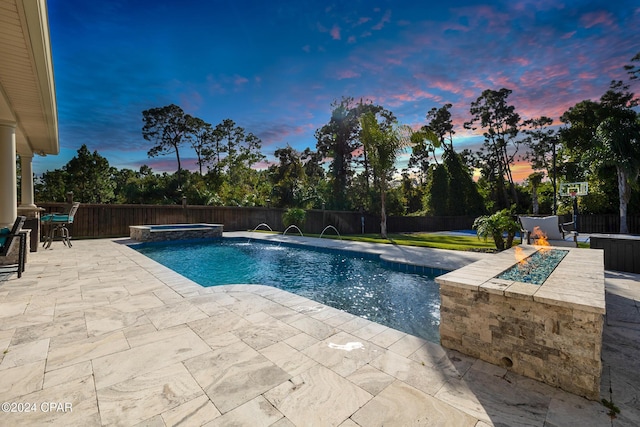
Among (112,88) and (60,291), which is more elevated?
(112,88)

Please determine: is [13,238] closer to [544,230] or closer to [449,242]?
[544,230]

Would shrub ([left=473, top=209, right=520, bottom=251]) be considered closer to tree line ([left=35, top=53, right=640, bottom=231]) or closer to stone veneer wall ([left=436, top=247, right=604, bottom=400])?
stone veneer wall ([left=436, top=247, right=604, bottom=400])

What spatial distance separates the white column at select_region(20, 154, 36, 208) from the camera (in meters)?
7.50

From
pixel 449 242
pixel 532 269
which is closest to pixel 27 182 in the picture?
pixel 532 269

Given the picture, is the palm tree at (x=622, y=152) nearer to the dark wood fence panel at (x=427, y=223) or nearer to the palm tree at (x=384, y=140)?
the dark wood fence panel at (x=427, y=223)

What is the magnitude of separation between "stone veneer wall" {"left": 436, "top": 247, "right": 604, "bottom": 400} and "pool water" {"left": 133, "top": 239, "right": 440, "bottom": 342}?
38.1 inches

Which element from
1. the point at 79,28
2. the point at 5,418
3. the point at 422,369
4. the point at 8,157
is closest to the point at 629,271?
the point at 422,369

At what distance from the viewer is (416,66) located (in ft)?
32.8

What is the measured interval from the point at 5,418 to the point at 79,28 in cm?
1101

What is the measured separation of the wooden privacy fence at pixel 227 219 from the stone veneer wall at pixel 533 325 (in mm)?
12797

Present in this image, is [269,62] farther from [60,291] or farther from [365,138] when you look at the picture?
[60,291]

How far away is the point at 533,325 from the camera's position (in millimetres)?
1861

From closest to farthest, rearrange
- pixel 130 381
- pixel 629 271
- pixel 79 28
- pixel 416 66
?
pixel 130 381, pixel 629 271, pixel 79 28, pixel 416 66

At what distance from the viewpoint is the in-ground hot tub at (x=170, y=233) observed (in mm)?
9867
